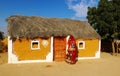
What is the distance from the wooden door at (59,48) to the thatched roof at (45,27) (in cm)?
63

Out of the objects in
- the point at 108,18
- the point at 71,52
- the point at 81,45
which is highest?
the point at 108,18

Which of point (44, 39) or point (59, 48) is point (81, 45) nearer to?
point (59, 48)

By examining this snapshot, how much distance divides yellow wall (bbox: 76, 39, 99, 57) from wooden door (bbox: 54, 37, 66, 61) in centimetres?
211

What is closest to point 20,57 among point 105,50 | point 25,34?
point 25,34

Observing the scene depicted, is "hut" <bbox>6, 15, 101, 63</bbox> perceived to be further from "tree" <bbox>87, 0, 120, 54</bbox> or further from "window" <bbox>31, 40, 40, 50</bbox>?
"tree" <bbox>87, 0, 120, 54</bbox>

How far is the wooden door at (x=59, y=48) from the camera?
21166 mm

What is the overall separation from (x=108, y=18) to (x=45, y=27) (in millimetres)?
8738

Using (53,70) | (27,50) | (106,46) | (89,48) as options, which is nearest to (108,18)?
(89,48)

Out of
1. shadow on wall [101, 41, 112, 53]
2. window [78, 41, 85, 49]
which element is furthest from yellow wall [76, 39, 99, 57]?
shadow on wall [101, 41, 112, 53]

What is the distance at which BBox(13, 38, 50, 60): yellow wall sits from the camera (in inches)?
763

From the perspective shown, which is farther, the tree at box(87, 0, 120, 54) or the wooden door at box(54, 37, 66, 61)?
the tree at box(87, 0, 120, 54)

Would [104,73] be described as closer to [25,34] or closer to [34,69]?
[34,69]

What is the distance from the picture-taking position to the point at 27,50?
19.8 meters

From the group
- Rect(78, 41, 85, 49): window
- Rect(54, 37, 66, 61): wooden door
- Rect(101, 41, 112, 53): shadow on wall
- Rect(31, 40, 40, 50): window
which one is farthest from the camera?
Rect(101, 41, 112, 53): shadow on wall
